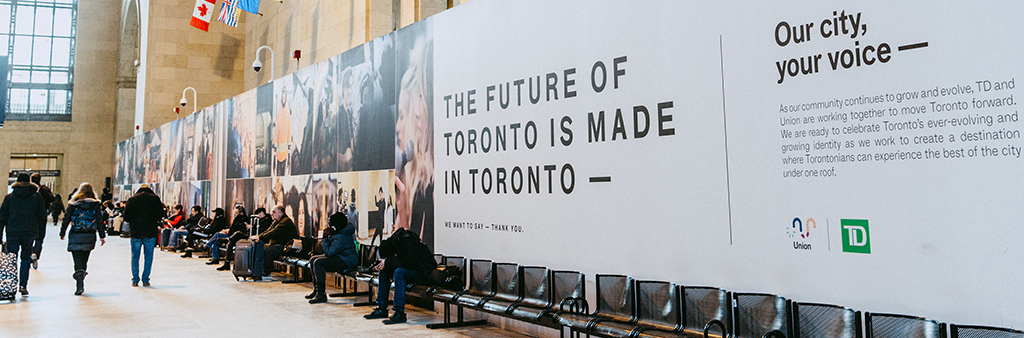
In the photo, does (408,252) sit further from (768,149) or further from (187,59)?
(187,59)

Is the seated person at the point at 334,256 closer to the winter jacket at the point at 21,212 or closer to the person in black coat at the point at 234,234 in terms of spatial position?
the winter jacket at the point at 21,212

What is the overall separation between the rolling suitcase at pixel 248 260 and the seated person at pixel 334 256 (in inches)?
101

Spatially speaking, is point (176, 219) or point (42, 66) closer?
point (176, 219)

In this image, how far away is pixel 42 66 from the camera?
37.7 meters

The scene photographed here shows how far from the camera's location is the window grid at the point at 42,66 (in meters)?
37.1

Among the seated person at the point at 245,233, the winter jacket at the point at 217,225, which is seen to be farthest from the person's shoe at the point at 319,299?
the winter jacket at the point at 217,225

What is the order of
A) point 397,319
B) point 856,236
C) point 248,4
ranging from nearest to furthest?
point 856,236, point 397,319, point 248,4

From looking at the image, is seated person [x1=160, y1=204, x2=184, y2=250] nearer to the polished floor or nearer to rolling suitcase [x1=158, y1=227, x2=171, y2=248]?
rolling suitcase [x1=158, y1=227, x2=171, y2=248]

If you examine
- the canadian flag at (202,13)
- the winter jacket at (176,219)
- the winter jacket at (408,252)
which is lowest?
the winter jacket at (408,252)

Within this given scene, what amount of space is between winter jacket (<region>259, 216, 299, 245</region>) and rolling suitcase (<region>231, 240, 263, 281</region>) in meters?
0.31

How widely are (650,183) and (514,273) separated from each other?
72.8 inches

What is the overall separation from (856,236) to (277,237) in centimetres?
969

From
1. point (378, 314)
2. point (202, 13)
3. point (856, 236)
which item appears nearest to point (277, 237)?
point (378, 314)

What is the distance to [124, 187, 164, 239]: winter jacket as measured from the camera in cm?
987
